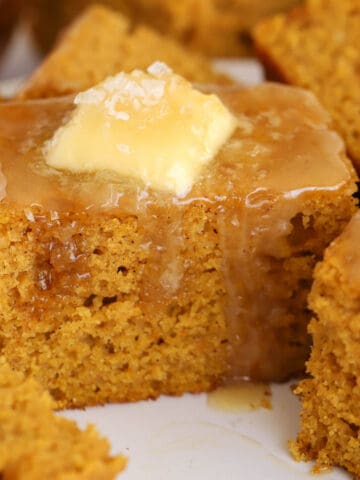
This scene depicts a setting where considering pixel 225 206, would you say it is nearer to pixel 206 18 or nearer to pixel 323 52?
pixel 323 52

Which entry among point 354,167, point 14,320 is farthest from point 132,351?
point 354,167

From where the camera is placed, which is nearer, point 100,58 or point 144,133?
point 144,133

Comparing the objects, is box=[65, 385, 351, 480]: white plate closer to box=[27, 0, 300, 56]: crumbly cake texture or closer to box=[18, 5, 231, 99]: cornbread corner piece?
box=[18, 5, 231, 99]: cornbread corner piece

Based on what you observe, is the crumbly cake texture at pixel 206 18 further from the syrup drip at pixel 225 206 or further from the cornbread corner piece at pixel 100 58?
the syrup drip at pixel 225 206

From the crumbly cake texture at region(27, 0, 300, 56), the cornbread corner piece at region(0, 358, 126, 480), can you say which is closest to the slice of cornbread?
the cornbread corner piece at region(0, 358, 126, 480)

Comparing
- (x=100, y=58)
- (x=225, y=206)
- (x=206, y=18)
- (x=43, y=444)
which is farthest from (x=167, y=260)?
(x=206, y=18)
